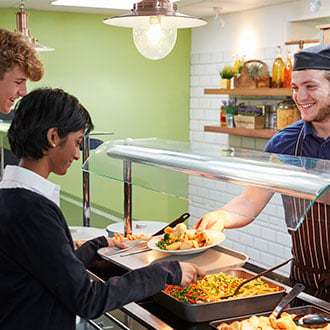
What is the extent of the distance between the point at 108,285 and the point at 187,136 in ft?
16.7

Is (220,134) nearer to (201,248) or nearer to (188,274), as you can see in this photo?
(201,248)

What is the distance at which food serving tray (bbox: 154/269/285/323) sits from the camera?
64.9 inches

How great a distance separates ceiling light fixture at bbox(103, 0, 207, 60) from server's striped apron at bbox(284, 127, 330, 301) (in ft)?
3.12

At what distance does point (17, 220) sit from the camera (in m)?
1.43

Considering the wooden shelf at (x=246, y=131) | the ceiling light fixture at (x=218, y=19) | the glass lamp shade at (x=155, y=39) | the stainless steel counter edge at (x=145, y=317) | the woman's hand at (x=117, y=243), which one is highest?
the ceiling light fixture at (x=218, y=19)

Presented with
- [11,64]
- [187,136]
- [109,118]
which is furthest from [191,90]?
[11,64]

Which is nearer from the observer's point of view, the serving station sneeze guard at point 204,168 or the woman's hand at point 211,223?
the serving station sneeze guard at point 204,168

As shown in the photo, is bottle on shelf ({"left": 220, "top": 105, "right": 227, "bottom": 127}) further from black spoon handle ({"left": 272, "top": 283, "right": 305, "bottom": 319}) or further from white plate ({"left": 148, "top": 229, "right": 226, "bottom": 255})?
black spoon handle ({"left": 272, "top": 283, "right": 305, "bottom": 319})

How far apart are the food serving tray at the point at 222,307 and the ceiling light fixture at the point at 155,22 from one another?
46.7 inches

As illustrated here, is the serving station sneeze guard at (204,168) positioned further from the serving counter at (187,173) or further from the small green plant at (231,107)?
the small green plant at (231,107)

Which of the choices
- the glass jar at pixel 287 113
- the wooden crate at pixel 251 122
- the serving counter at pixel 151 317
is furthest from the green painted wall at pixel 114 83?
the serving counter at pixel 151 317

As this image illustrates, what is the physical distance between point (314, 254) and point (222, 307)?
690mm

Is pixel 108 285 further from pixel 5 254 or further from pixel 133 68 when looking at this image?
pixel 133 68

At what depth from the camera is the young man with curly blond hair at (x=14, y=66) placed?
7.39 feet
